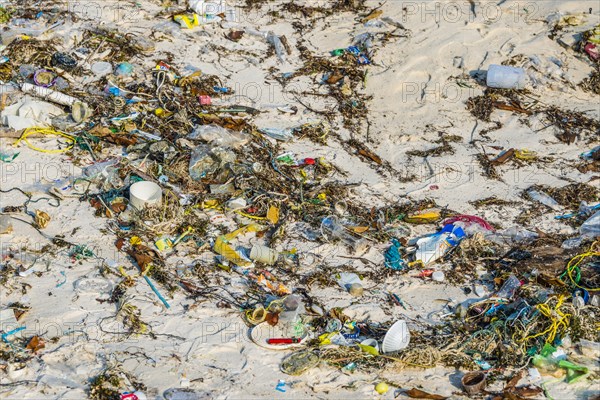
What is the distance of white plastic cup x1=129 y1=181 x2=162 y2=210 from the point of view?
5.57 meters

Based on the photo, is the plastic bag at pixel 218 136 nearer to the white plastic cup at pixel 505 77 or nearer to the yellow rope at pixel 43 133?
the yellow rope at pixel 43 133

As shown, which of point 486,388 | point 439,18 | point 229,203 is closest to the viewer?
point 486,388

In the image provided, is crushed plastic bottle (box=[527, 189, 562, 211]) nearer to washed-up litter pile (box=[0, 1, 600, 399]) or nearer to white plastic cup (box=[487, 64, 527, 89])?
washed-up litter pile (box=[0, 1, 600, 399])

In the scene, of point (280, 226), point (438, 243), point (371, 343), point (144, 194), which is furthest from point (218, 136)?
point (371, 343)

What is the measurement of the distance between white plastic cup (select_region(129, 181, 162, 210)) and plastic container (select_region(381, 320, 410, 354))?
2211 mm

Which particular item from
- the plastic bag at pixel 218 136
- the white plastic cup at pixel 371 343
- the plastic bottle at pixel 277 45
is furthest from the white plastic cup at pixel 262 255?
the plastic bottle at pixel 277 45

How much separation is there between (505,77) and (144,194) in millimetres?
4223

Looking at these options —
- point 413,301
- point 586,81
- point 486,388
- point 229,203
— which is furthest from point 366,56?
point 486,388

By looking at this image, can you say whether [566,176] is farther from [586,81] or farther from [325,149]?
[325,149]

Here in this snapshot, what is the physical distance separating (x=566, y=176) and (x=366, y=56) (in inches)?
104

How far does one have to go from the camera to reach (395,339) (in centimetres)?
456

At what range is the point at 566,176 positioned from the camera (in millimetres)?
6645

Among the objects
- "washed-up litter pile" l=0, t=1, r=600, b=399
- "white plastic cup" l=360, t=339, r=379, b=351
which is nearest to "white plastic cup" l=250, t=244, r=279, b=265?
"washed-up litter pile" l=0, t=1, r=600, b=399

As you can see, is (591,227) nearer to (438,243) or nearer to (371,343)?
(438,243)
